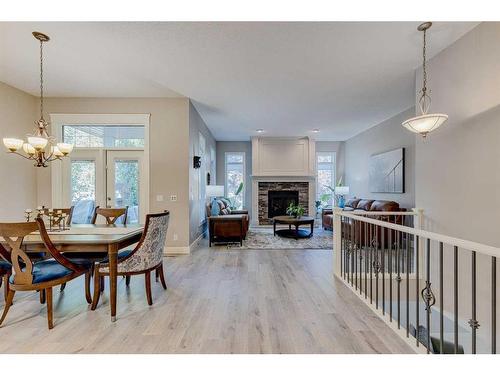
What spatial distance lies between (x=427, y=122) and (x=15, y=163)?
6057mm

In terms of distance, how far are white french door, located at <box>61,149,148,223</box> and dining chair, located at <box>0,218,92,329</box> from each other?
2507 millimetres

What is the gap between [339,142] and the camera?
9195 mm

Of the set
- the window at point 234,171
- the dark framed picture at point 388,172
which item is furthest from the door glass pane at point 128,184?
the dark framed picture at point 388,172

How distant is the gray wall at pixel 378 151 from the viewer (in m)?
5.41

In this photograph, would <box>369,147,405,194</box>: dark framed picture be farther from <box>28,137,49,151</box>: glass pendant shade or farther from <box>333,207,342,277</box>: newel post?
<box>28,137,49,151</box>: glass pendant shade

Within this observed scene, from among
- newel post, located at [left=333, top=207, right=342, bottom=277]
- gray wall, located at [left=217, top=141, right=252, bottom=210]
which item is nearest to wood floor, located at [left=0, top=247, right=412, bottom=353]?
newel post, located at [left=333, top=207, right=342, bottom=277]

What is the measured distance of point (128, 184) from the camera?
5047 mm

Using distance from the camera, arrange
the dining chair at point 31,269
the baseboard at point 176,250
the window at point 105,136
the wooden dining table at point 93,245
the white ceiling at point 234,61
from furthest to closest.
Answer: the window at point 105,136, the baseboard at point 176,250, the white ceiling at point 234,61, the wooden dining table at point 93,245, the dining chair at point 31,269

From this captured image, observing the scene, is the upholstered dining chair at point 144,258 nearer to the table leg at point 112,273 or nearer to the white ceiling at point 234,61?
the table leg at point 112,273

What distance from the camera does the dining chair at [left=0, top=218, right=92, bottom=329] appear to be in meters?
2.08

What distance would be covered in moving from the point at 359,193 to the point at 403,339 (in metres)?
6.35

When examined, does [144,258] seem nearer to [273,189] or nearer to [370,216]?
[370,216]
